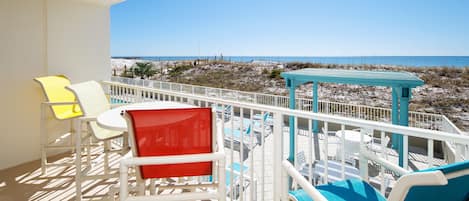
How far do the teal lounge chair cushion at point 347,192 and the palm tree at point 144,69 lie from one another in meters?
15.8

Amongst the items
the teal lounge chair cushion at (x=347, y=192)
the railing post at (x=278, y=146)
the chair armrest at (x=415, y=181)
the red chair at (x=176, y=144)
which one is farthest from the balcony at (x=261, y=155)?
the chair armrest at (x=415, y=181)

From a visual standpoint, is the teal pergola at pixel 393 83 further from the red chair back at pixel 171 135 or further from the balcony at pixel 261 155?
the red chair back at pixel 171 135

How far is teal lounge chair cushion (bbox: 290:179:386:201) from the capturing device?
123 cm

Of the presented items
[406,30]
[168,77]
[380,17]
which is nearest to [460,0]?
[406,30]

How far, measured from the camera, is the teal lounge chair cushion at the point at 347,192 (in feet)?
4.02

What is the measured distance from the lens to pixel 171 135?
1411 millimetres

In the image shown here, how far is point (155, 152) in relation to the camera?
1.39 metres

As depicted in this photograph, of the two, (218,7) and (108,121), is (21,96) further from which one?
(218,7)

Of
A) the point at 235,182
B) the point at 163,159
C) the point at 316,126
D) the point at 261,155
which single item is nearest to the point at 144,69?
the point at 316,126

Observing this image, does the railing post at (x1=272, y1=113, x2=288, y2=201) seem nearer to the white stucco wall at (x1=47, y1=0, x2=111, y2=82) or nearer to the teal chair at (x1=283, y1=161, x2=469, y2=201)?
the teal chair at (x1=283, y1=161, x2=469, y2=201)

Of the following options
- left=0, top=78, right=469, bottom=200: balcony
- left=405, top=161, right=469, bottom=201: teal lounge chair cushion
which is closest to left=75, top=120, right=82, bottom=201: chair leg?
left=0, top=78, right=469, bottom=200: balcony

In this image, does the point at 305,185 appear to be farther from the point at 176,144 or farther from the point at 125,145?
the point at 125,145

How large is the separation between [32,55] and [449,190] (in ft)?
12.7

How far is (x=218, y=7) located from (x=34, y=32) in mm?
17018
